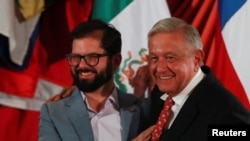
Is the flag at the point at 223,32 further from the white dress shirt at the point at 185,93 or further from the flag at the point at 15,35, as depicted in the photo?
the white dress shirt at the point at 185,93

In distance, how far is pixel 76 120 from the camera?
1389 millimetres

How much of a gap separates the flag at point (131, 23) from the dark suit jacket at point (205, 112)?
876 mm

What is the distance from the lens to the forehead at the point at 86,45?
4.60 feet

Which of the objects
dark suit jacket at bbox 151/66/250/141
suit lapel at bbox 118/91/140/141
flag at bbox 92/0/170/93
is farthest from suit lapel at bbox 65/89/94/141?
flag at bbox 92/0/170/93

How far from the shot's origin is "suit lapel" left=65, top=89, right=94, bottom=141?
1375 mm

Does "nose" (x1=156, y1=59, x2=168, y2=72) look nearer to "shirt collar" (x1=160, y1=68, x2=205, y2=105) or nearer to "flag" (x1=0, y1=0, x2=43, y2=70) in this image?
"shirt collar" (x1=160, y1=68, x2=205, y2=105)

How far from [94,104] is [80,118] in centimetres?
8

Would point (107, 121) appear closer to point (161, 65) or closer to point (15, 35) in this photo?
point (161, 65)

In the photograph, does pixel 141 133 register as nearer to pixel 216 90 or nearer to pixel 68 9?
pixel 216 90

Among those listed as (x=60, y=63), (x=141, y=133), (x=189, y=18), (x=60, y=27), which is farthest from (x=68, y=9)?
(x=141, y=133)

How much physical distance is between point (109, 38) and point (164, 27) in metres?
0.25

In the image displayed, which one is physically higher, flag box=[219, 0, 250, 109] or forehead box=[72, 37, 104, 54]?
forehead box=[72, 37, 104, 54]

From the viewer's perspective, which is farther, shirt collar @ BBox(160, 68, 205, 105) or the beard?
the beard

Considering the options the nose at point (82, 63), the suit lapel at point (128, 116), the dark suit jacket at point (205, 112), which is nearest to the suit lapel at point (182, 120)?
the dark suit jacket at point (205, 112)
